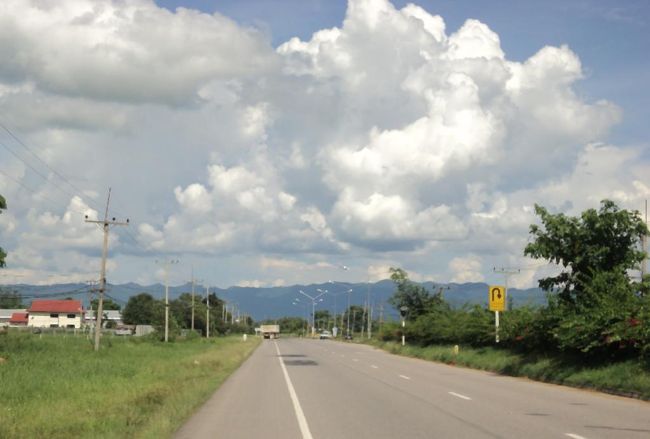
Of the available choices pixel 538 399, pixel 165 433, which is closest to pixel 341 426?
pixel 165 433

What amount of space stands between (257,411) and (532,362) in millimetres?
18270

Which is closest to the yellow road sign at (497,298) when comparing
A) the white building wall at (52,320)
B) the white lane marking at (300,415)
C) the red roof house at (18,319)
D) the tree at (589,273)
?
the tree at (589,273)

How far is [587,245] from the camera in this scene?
104ft

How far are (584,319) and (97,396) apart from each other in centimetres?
1636

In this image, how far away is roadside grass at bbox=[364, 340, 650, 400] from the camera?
906 inches

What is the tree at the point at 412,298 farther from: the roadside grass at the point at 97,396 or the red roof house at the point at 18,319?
the red roof house at the point at 18,319

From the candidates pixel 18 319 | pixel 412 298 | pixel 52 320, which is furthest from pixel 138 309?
pixel 412 298

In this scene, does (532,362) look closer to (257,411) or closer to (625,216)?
(625,216)

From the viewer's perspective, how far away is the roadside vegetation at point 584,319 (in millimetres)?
24609

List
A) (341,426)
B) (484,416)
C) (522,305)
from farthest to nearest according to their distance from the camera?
(522,305), (484,416), (341,426)

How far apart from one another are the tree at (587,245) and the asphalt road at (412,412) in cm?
713

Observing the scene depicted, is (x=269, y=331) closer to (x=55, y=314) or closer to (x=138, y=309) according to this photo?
(x=138, y=309)

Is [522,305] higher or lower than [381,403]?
higher

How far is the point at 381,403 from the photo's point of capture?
1888 cm
